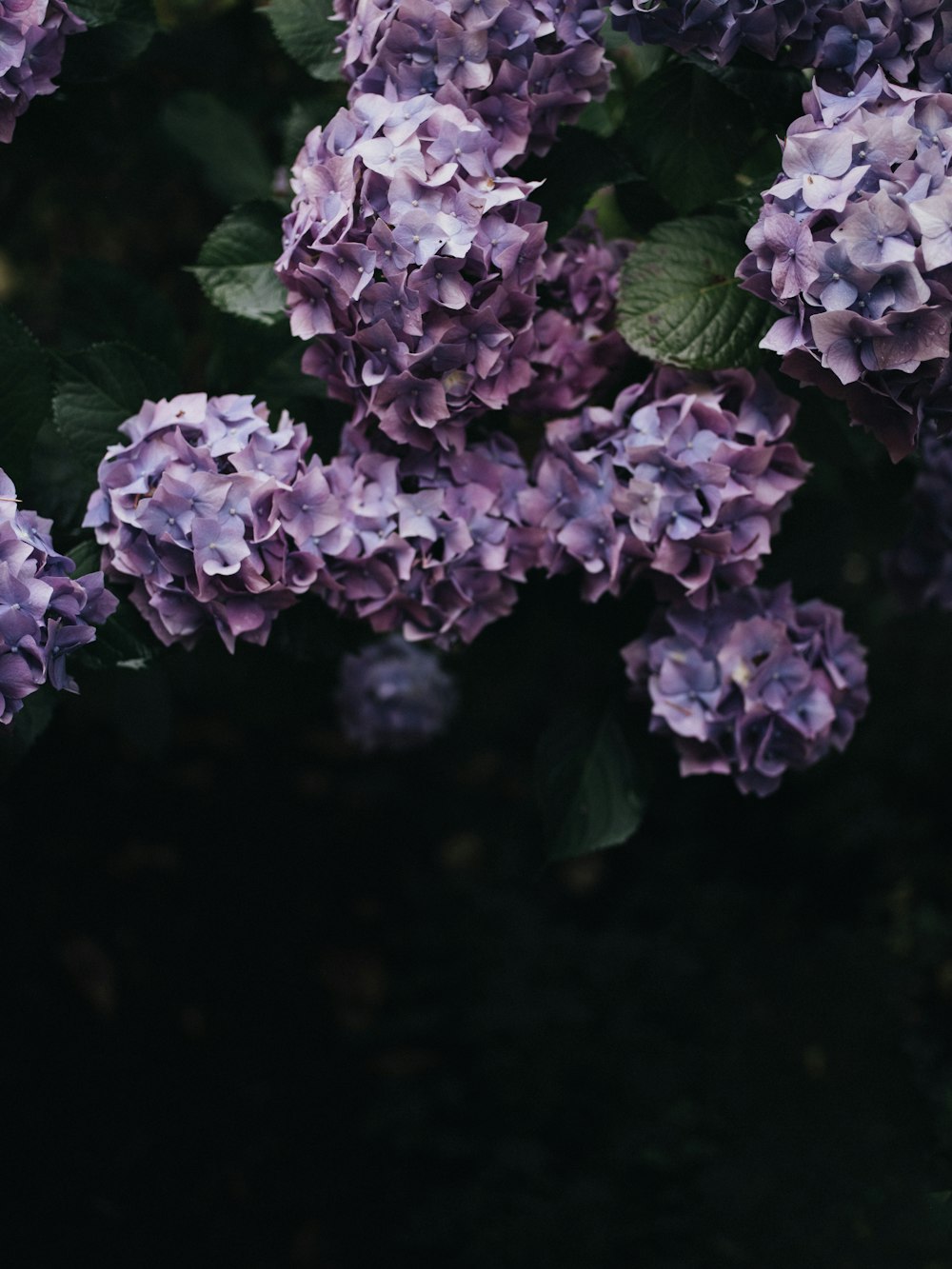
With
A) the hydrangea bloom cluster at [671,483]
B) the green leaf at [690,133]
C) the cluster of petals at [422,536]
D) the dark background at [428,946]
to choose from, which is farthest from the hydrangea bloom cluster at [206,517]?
the green leaf at [690,133]

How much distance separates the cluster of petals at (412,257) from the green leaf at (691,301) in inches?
4.4

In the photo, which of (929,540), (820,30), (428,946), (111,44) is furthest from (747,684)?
(428,946)

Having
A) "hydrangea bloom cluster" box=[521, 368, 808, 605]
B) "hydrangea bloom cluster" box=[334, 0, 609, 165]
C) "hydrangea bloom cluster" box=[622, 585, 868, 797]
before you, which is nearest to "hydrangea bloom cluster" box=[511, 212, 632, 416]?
"hydrangea bloom cluster" box=[521, 368, 808, 605]

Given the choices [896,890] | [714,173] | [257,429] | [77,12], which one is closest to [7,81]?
[77,12]

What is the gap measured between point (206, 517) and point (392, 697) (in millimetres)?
948

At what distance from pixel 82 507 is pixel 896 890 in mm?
1961

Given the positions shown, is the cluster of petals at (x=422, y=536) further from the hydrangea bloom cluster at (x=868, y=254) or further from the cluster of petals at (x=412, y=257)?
the hydrangea bloom cluster at (x=868, y=254)

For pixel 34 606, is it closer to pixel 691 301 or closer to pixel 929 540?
pixel 691 301

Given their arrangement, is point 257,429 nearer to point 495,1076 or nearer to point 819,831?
point 495,1076

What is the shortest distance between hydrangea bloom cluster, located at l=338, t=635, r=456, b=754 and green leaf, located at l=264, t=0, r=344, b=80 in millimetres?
973

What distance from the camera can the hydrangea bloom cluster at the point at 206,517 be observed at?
3.81ft

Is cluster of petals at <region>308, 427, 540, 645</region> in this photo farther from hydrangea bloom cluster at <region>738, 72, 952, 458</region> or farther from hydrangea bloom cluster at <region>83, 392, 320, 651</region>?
hydrangea bloom cluster at <region>738, 72, 952, 458</region>

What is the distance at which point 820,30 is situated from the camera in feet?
3.84

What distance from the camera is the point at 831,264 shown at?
103cm
